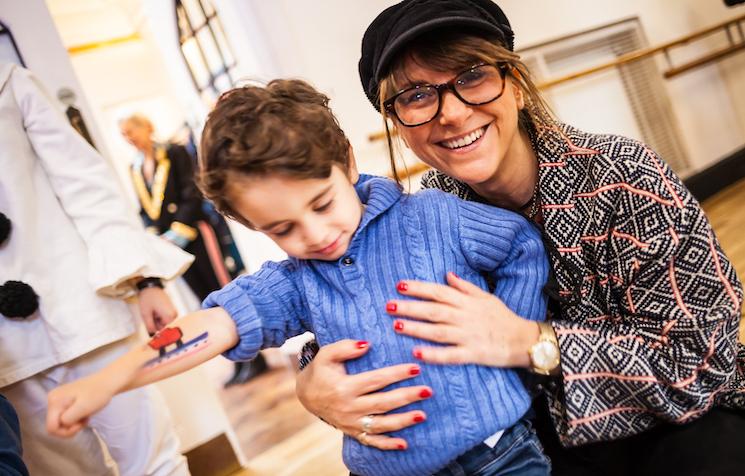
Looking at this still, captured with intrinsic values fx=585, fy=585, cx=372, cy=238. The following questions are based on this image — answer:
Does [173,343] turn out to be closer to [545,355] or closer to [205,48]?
[545,355]

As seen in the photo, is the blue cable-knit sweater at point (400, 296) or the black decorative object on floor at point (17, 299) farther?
the black decorative object on floor at point (17, 299)

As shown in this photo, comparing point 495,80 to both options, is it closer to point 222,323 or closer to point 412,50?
point 412,50

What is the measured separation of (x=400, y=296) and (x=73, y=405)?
538 mm

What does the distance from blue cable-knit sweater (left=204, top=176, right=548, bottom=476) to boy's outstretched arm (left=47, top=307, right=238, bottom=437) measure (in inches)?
1.5

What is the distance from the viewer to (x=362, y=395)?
1042 mm

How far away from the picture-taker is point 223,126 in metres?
0.96

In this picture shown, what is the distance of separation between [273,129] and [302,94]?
14 centimetres

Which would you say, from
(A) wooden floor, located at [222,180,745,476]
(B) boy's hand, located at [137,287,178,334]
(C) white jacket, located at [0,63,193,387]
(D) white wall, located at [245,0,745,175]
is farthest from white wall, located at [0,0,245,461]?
(D) white wall, located at [245,0,745,175]

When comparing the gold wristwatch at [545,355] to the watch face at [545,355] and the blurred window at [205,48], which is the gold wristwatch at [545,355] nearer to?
the watch face at [545,355]

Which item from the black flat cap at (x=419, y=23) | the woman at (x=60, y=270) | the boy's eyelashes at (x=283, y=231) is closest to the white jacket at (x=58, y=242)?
the woman at (x=60, y=270)

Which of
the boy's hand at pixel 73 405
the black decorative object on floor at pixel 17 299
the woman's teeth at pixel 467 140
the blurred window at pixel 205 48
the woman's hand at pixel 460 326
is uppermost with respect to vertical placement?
the blurred window at pixel 205 48

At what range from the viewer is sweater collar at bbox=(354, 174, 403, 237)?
3.48 feet

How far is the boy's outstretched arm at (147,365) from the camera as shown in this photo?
823 millimetres

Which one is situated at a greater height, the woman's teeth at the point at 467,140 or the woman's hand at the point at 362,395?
the woman's teeth at the point at 467,140
